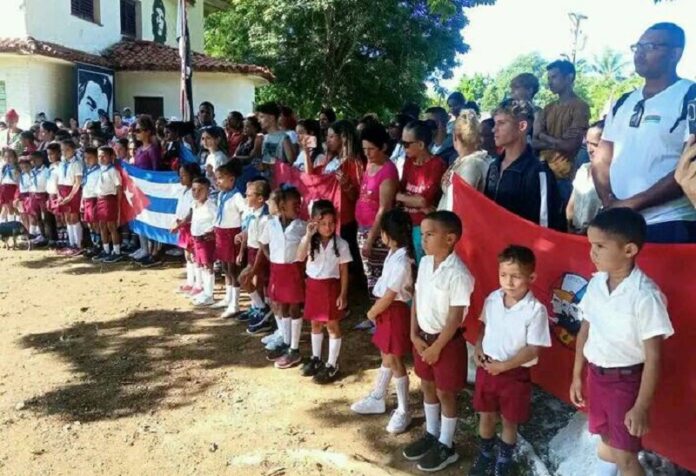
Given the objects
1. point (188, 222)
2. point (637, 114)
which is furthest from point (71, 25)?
point (637, 114)

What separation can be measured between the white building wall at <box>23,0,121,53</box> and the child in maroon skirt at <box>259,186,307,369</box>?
42.3ft

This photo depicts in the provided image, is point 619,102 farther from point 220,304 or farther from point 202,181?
point 220,304

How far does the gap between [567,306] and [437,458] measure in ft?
3.65

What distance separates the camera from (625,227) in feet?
8.38

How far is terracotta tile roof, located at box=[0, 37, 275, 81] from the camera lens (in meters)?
15.1

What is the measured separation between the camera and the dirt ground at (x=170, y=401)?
12.3 feet

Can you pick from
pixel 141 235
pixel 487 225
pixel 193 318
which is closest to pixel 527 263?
pixel 487 225

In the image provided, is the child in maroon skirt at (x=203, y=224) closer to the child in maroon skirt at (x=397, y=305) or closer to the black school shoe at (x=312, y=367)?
the black school shoe at (x=312, y=367)

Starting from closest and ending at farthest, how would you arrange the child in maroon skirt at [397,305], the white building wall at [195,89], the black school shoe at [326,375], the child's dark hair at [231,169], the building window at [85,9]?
the child in maroon skirt at [397,305], the black school shoe at [326,375], the child's dark hair at [231,169], the building window at [85,9], the white building wall at [195,89]

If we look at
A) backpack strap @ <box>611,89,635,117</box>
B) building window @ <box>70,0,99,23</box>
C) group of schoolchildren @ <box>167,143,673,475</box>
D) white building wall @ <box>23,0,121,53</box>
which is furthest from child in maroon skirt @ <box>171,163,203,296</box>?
building window @ <box>70,0,99,23</box>

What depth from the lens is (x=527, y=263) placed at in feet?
10.1

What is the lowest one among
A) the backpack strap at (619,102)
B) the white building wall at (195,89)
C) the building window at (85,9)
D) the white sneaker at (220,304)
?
the white sneaker at (220,304)

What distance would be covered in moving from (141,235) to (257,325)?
3683mm

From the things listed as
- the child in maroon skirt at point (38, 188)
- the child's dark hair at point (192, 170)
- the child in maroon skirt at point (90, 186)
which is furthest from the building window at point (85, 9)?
the child's dark hair at point (192, 170)
